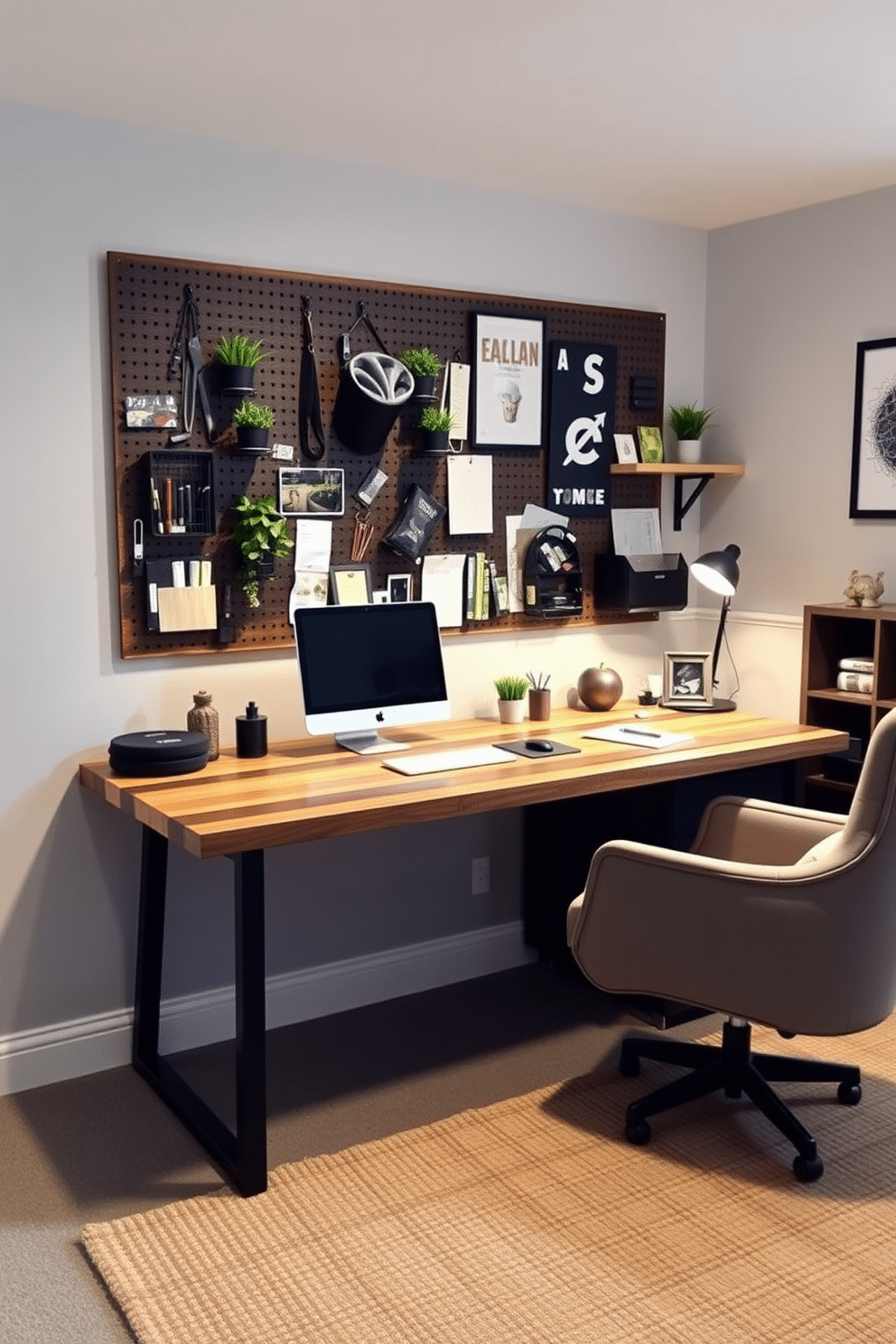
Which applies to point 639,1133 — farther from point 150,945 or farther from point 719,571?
point 719,571

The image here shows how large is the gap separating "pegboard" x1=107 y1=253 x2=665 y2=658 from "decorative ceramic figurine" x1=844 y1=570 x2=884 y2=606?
2.87 feet

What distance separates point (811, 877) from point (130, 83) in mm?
2177

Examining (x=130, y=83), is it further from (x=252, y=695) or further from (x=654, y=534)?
(x=654, y=534)

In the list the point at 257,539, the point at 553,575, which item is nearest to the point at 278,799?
the point at 257,539

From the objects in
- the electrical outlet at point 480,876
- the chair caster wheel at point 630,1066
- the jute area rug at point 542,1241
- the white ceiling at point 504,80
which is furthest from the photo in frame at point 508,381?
the jute area rug at point 542,1241

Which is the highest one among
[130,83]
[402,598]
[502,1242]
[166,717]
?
[130,83]

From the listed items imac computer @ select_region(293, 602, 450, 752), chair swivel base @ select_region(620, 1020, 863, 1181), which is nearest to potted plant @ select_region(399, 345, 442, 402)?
imac computer @ select_region(293, 602, 450, 752)

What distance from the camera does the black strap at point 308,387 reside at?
323cm

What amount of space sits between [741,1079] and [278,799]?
1.22m

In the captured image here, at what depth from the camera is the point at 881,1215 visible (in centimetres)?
247

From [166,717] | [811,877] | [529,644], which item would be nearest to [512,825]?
[529,644]

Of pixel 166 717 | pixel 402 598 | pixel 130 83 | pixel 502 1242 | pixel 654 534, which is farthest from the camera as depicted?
pixel 654 534

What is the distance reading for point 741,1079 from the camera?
111 inches

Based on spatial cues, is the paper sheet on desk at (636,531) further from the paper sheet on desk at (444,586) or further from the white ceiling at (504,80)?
the white ceiling at (504,80)
